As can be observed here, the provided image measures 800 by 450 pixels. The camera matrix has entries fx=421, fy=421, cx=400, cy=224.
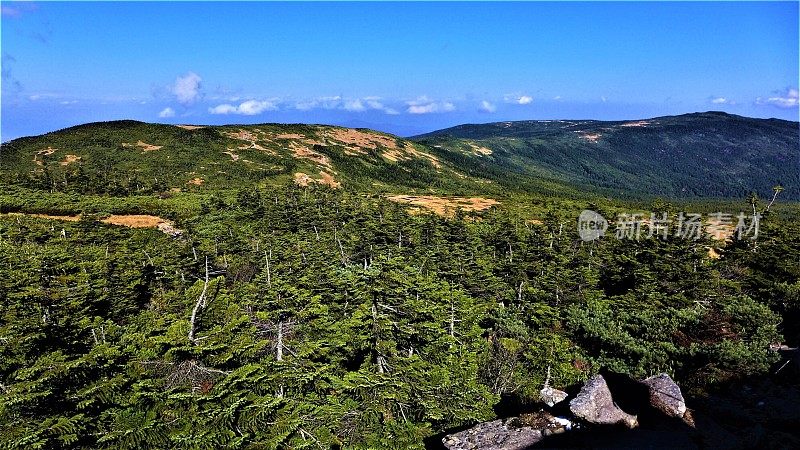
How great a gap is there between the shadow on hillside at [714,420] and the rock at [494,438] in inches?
20.8

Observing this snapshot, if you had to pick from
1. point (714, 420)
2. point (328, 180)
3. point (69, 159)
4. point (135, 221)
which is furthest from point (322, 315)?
point (69, 159)

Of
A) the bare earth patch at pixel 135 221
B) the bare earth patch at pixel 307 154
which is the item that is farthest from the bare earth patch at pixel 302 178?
the bare earth patch at pixel 135 221

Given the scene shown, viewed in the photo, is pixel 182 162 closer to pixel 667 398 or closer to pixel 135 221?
pixel 135 221

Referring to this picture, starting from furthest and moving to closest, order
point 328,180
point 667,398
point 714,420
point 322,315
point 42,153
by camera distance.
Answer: point 328,180
point 42,153
point 322,315
point 714,420
point 667,398

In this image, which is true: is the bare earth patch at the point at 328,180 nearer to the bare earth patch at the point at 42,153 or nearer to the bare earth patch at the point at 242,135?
the bare earth patch at the point at 242,135

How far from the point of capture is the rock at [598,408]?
17.1 metres

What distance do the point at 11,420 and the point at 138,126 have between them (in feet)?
652

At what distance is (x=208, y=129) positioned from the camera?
18450 cm

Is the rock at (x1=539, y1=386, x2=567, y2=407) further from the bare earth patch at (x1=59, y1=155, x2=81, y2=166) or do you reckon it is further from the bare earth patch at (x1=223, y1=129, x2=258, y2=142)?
the bare earth patch at (x1=223, y1=129, x2=258, y2=142)

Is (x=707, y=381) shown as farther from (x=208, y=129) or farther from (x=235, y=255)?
(x=208, y=129)

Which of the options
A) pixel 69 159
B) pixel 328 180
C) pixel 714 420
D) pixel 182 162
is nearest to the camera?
pixel 714 420

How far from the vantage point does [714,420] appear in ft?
62.0

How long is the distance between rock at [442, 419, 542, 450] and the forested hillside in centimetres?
116

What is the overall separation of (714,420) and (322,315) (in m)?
21.6
